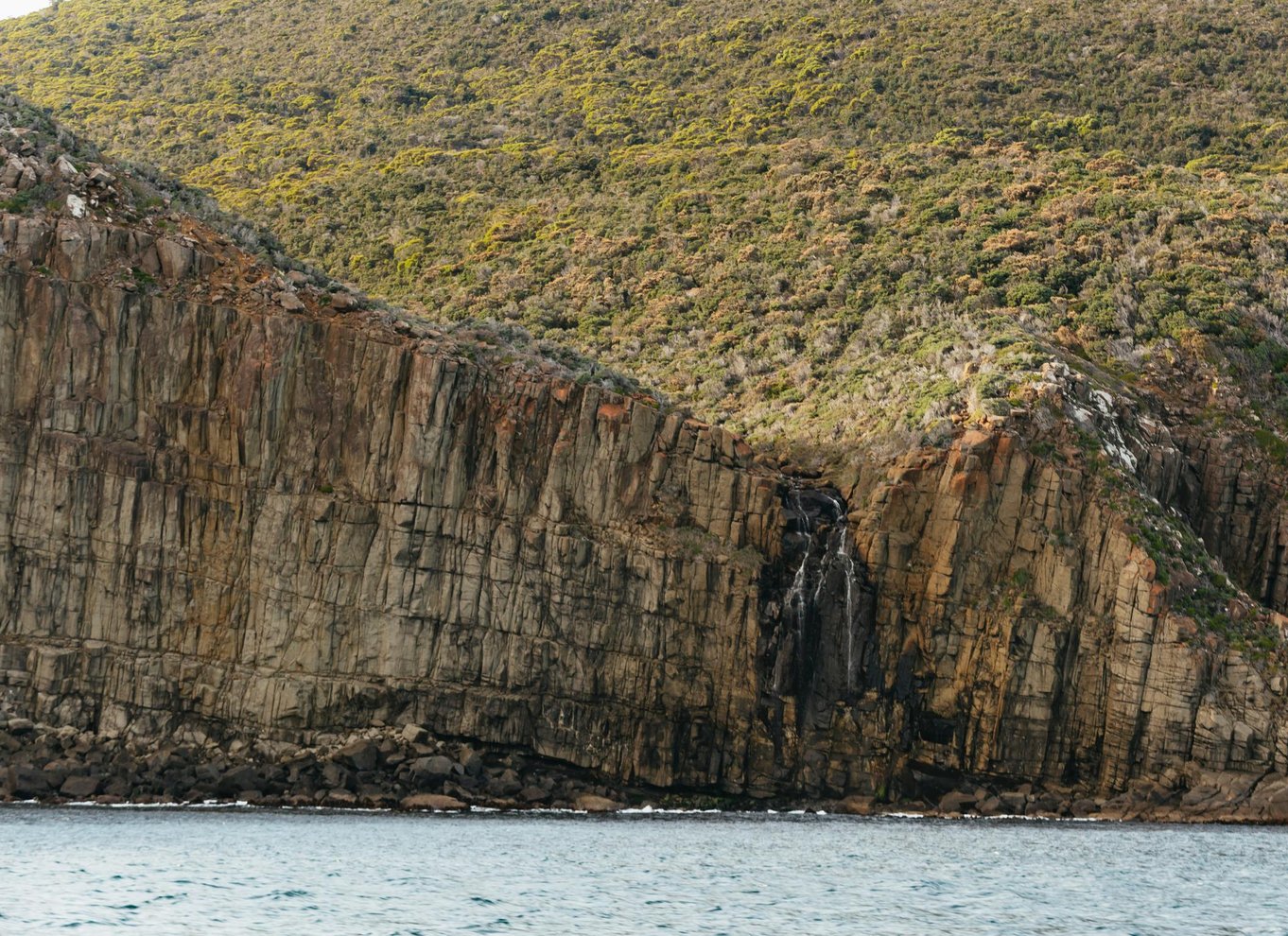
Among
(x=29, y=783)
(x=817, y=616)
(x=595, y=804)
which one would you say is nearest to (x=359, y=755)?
(x=595, y=804)

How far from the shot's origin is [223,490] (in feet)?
160

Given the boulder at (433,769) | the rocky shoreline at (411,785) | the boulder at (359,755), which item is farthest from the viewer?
the boulder at (433,769)

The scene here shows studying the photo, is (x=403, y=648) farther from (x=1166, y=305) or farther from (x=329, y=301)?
(x=1166, y=305)

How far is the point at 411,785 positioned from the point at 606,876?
13194mm

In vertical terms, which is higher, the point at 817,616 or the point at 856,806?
the point at 817,616

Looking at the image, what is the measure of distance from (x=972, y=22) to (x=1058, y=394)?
5377 centimetres

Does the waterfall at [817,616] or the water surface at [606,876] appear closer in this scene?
the water surface at [606,876]

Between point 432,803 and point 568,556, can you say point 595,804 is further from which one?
point 568,556

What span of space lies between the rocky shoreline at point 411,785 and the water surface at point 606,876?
7.29 ft

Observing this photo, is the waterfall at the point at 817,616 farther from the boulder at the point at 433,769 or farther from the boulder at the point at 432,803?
the boulder at the point at 432,803

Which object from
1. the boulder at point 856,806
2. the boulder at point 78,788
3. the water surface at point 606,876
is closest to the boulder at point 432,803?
the water surface at point 606,876

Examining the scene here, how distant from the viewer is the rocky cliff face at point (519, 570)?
47.8 meters

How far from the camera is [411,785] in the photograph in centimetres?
4722

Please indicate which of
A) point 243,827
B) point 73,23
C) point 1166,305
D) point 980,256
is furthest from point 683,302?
point 73,23
